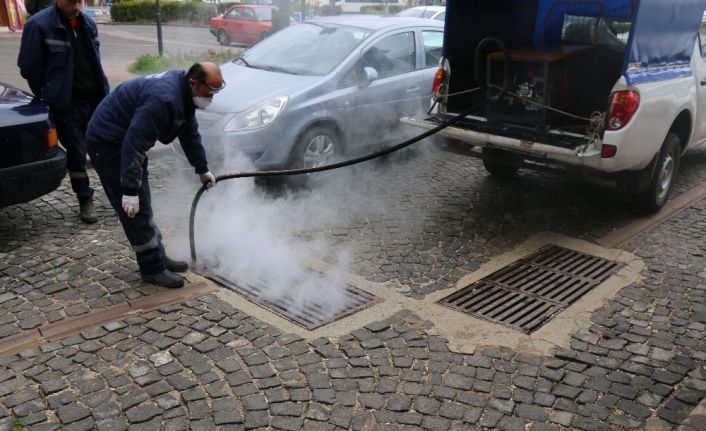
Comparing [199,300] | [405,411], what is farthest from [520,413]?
[199,300]

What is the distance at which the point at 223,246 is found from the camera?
5.01 meters

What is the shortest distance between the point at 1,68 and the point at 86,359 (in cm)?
1265

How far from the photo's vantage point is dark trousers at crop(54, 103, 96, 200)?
5.21m

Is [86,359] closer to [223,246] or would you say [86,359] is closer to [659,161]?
[223,246]

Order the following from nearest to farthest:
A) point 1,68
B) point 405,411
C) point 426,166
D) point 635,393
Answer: point 405,411, point 635,393, point 426,166, point 1,68

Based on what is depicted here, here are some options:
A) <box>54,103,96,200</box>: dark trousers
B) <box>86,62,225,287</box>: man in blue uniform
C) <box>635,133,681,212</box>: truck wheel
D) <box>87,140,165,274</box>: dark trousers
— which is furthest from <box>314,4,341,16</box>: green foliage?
<box>87,140,165,274</box>: dark trousers

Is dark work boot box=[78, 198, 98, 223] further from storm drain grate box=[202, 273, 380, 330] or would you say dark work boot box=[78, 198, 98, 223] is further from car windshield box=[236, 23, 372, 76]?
car windshield box=[236, 23, 372, 76]

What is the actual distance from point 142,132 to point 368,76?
3.31 meters

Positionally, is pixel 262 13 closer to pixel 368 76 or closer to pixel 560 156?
pixel 368 76

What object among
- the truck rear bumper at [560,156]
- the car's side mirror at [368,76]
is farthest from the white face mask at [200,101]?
the car's side mirror at [368,76]

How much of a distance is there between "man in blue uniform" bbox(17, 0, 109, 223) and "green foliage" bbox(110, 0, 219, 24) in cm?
2829

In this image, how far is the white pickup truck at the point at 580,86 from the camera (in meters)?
5.14

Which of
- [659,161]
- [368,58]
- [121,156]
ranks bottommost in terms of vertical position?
[659,161]

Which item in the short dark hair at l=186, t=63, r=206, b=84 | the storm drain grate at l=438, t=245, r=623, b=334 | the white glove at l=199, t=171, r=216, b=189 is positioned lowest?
the storm drain grate at l=438, t=245, r=623, b=334
